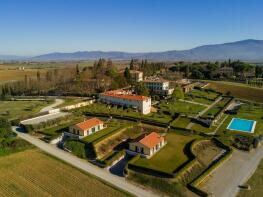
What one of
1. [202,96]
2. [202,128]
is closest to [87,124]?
[202,128]

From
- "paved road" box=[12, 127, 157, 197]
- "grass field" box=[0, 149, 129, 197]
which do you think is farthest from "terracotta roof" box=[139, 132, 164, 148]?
"grass field" box=[0, 149, 129, 197]

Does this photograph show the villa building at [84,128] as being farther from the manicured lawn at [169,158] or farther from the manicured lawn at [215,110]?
the manicured lawn at [215,110]

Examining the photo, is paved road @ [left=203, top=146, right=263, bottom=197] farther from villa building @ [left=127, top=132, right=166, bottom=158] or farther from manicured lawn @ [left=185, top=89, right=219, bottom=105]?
manicured lawn @ [left=185, top=89, right=219, bottom=105]

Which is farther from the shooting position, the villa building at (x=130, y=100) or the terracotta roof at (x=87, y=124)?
the villa building at (x=130, y=100)

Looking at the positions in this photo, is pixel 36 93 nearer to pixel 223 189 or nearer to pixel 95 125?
pixel 95 125

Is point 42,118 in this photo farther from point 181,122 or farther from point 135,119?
point 181,122

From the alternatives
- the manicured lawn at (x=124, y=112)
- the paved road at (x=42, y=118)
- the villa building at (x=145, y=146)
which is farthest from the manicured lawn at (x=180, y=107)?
the paved road at (x=42, y=118)

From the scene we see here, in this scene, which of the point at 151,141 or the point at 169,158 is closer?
the point at 169,158
